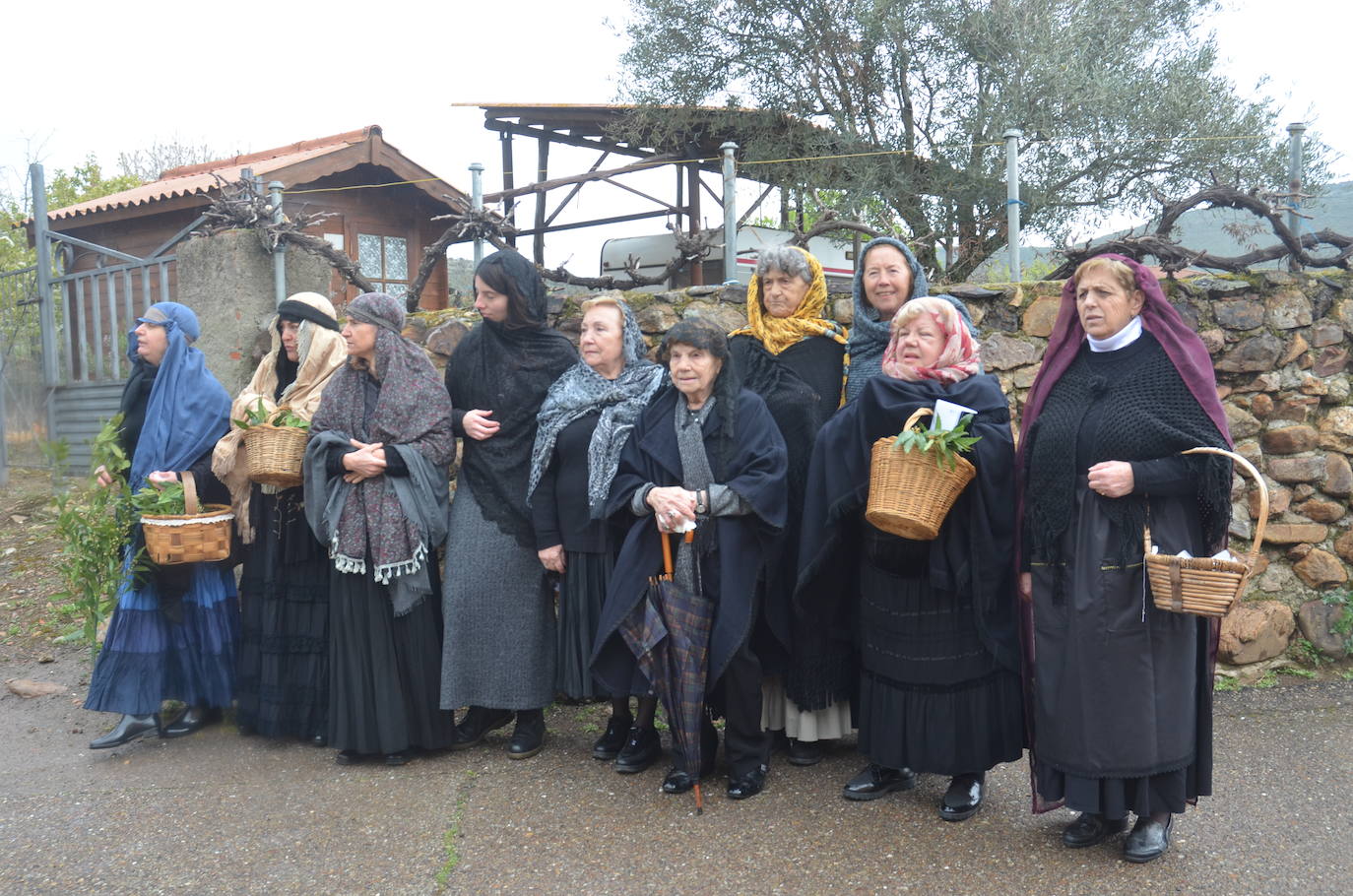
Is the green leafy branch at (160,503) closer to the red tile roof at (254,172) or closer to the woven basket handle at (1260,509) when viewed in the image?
the woven basket handle at (1260,509)

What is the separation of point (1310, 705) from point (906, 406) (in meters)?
2.68

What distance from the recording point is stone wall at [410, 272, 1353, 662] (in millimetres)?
4844

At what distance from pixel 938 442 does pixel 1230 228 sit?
17.5ft

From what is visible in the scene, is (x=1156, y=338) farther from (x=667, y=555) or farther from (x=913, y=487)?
(x=667, y=555)

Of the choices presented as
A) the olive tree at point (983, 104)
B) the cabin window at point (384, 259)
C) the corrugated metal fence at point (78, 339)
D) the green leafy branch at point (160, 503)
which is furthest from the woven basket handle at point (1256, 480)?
the cabin window at point (384, 259)

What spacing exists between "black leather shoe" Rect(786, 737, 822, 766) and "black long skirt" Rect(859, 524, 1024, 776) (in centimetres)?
49

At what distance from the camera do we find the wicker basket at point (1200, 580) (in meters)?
2.62

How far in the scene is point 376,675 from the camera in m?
3.88

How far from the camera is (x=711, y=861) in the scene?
3047 millimetres

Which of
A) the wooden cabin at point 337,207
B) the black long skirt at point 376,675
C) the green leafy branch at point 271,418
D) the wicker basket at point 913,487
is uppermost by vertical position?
the wooden cabin at point 337,207

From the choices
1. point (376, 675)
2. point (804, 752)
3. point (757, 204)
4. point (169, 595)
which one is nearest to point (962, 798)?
point (804, 752)

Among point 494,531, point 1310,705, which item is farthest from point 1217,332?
point 494,531

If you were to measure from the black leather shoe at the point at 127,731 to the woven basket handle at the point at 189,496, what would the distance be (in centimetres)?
94

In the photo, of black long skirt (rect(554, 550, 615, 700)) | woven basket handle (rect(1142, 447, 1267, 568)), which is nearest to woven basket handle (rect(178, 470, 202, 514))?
black long skirt (rect(554, 550, 615, 700))
